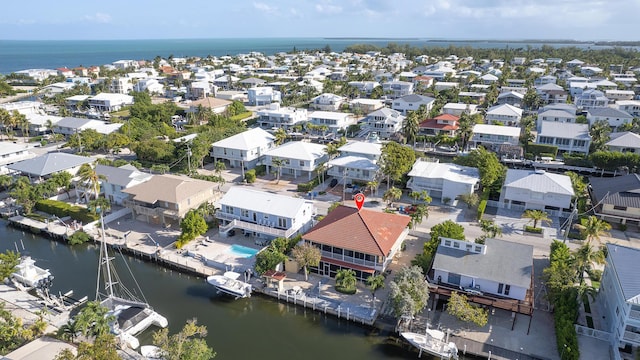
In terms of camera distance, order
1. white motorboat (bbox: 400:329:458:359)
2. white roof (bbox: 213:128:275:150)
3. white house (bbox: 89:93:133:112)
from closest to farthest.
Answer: white motorboat (bbox: 400:329:458:359) < white roof (bbox: 213:128:275:150) < white house (bbox: 89:93:133:112)

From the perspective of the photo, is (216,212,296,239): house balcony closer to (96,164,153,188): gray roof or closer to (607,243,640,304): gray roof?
(96,164,153,188): gray roof

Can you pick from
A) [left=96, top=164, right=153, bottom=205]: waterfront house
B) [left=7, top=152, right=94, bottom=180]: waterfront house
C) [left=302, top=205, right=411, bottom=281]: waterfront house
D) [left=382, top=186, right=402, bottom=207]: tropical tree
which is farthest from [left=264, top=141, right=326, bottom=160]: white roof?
[left=7, top=152, right=94, bottom=180]: waterfront house

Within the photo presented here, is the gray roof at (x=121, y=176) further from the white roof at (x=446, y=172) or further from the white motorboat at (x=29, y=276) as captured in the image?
the white roof at (x=446, y=172)

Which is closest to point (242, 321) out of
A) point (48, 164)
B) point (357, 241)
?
point (357, 241)

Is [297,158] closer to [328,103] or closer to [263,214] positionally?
[263,214]

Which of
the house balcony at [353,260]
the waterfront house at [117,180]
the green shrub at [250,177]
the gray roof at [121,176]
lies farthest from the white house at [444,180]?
the gray roof at [121,176]
